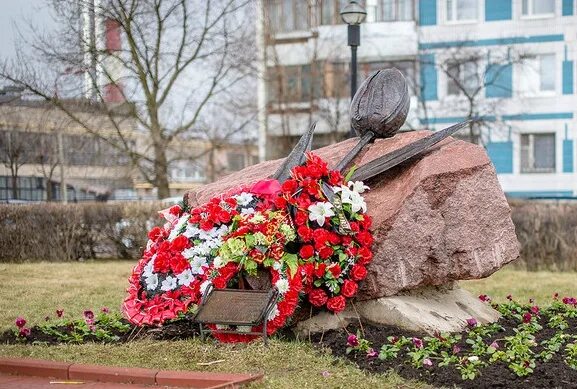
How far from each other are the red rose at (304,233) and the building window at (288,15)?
24.7 meters

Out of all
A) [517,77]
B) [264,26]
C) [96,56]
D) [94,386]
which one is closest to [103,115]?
[96,56]

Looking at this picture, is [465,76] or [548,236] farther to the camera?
[465,76]

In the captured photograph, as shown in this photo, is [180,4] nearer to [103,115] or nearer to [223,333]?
[103,115]

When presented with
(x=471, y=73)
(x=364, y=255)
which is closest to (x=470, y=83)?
(x=471, y=73)

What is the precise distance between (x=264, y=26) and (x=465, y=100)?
7657 mm

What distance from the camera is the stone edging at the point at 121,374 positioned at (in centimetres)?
581

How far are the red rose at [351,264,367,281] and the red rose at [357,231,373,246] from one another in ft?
0.67

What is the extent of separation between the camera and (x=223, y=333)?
709 cm

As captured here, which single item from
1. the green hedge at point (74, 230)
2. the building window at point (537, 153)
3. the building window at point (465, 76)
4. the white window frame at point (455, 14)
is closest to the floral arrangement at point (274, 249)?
the green hedge at point (74, 230)

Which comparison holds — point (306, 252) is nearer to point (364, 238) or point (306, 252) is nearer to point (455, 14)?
point (364, 238)

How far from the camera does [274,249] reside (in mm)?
7133

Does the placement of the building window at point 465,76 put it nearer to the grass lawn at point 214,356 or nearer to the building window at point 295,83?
the building window at point 295,83

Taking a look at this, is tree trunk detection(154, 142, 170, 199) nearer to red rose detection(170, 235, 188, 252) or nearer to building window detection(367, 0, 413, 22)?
building window detection(367, 0, 413, 22)

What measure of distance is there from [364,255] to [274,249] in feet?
2.68
